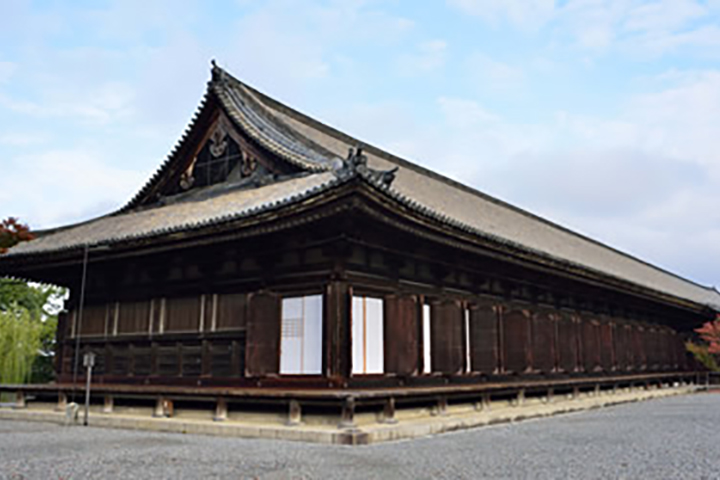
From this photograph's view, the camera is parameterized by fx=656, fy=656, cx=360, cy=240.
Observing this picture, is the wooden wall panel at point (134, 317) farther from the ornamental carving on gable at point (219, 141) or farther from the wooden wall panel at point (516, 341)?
the wooden wall panel at point (516, 341)

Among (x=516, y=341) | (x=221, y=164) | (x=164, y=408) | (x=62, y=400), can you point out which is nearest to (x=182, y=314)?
(x=164, y=408)

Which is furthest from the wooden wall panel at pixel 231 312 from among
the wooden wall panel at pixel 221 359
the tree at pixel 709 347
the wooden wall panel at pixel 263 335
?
the tree at pixel 709 347

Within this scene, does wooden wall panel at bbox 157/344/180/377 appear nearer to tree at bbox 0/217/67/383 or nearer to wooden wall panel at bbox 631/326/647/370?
tree at bbox 0/217/67/383

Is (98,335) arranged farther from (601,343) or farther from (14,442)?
(601,343)

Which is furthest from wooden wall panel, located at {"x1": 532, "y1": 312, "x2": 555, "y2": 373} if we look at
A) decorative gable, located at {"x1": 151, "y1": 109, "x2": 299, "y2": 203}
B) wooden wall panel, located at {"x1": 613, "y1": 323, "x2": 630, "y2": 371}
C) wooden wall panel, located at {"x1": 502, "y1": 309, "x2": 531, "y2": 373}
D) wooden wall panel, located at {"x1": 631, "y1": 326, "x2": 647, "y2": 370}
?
decorative gable, located at {"x1": 151, "y1": 109, "x2": 299, "y2": 203}

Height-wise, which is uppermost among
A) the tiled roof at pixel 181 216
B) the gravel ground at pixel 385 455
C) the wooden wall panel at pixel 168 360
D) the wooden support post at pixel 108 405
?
the tiled roof at pixel 181 216

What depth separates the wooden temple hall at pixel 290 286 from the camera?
1353 cm

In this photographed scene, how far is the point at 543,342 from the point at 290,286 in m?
10.4

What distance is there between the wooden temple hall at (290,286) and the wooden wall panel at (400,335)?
4 cm

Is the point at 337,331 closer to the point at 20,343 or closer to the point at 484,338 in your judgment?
the point at 484,338

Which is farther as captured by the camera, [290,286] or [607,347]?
[607,347]

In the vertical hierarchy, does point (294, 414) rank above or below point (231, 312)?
below

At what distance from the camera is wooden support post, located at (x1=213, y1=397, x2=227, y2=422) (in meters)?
14.2

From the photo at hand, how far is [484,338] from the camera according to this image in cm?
1811
